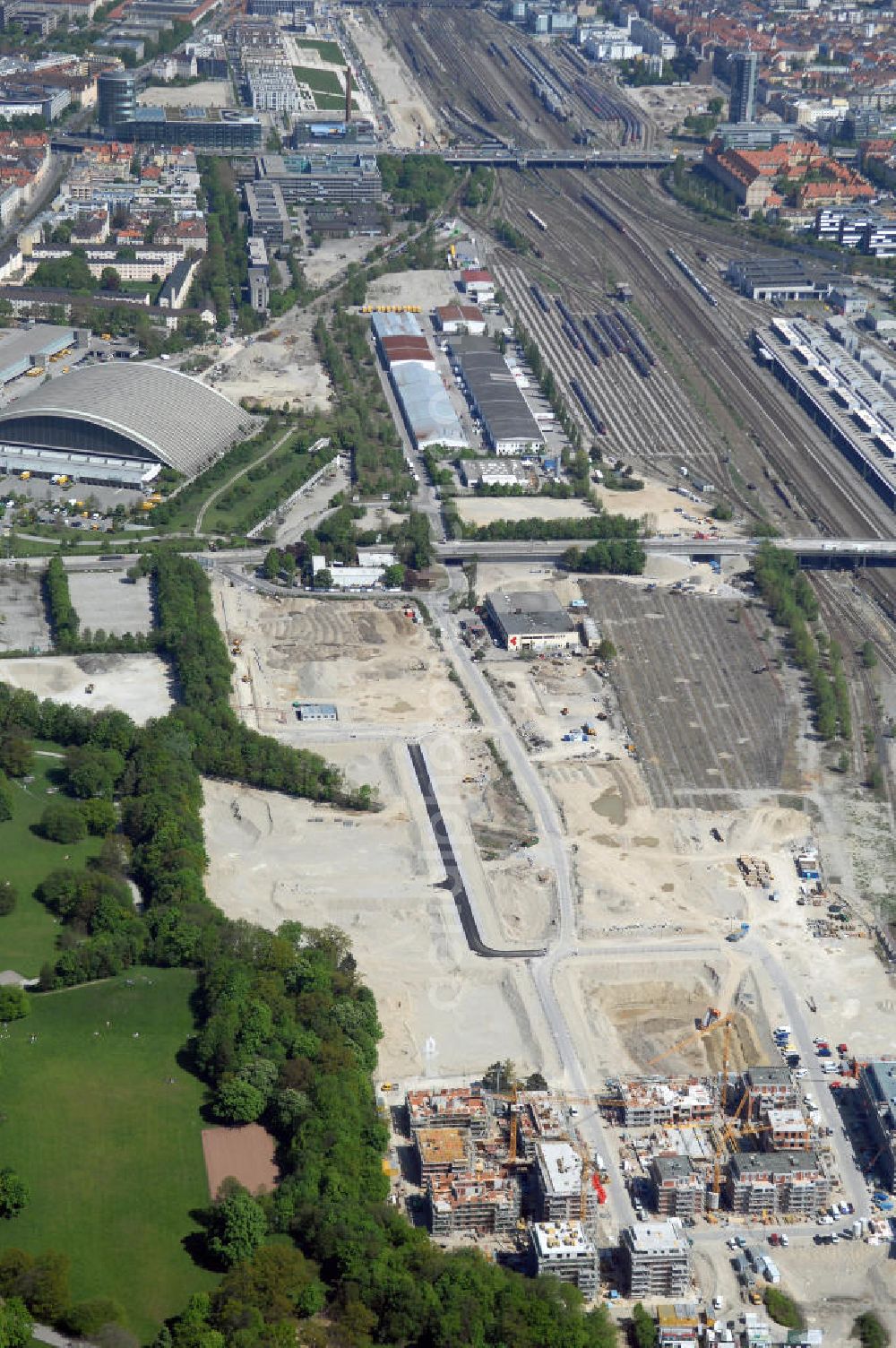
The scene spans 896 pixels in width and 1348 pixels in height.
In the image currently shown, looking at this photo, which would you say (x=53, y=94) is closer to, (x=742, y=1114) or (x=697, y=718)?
(x=697, y=718)

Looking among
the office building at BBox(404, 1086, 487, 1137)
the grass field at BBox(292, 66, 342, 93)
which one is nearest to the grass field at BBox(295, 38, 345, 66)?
the grass field at BBox(292, 66, 342, 93)

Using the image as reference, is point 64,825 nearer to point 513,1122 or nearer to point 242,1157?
point 242,1157

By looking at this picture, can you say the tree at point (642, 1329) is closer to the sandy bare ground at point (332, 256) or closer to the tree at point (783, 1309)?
the tree at point (783, 1309)

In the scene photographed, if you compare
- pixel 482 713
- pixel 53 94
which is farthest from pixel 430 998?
pixel 53 94

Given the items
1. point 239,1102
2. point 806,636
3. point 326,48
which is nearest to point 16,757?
point 239,1102

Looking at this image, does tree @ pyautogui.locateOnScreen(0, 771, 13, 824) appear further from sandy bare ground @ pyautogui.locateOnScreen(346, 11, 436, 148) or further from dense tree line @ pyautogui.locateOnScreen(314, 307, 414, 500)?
sandy bare ground @ pyautogui.locateOnScreen(346, 11, 436, 148)

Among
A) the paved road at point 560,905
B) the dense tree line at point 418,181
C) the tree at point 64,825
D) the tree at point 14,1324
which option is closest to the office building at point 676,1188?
the paved road at point 560,905
